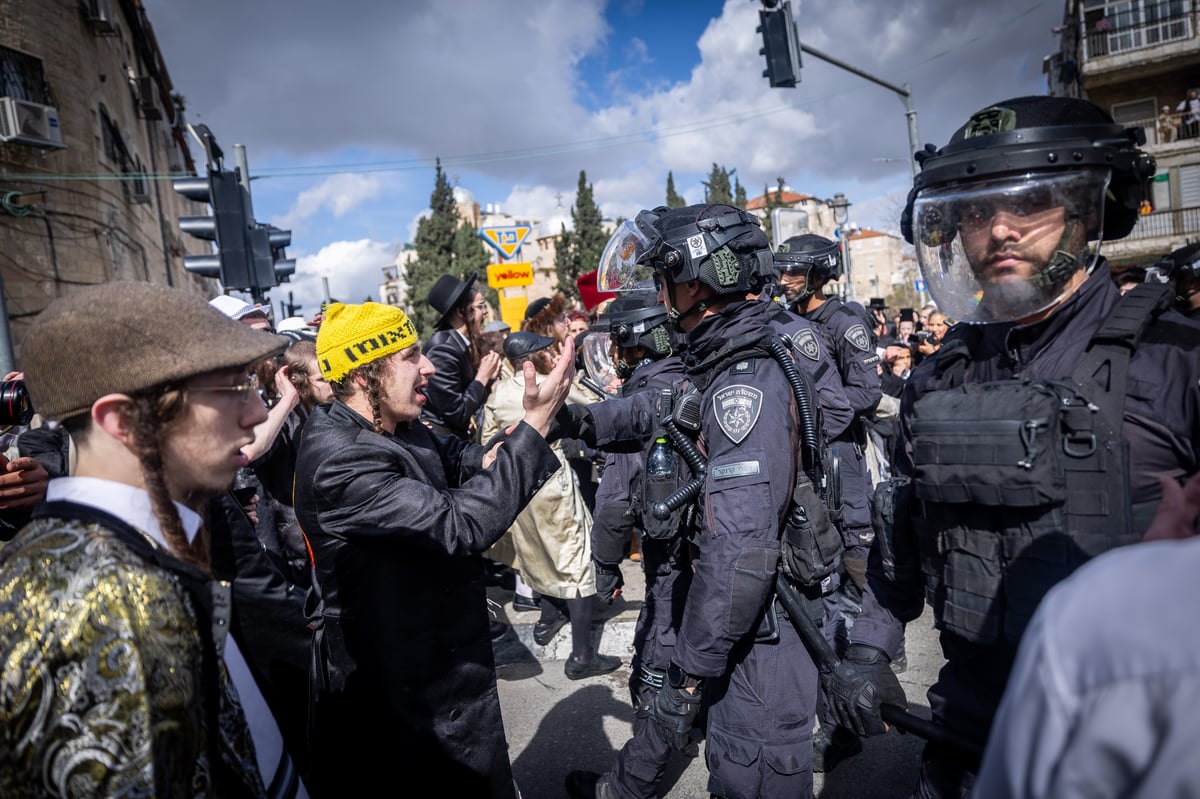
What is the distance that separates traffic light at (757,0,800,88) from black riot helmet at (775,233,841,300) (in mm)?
4761

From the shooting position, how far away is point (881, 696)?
215 centimetres

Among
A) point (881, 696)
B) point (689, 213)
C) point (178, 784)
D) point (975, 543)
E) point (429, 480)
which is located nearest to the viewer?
point (178, 784)

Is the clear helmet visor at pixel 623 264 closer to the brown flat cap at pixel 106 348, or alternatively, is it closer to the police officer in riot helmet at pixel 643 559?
the police officer in riot helmet at pixel 643 559

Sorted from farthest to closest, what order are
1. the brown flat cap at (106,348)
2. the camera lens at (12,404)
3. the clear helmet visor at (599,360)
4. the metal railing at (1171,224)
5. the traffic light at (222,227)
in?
1. the metal railing at (1171,224)
2. the traffic light at (222,227)
3. the clear helmet visor at (599,360)
4. the camera lens at (12,404)
5. the brown flat cap at (106,348)

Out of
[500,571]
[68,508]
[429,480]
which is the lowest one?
[500,571]

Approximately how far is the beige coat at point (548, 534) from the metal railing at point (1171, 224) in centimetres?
2679

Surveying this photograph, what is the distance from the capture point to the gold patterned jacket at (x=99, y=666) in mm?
1028

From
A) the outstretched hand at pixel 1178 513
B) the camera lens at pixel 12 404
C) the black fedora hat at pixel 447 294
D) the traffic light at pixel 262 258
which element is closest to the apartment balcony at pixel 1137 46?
the black fedora hat at pixel 447 294

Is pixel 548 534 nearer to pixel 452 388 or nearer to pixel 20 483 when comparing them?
pixel 452 388

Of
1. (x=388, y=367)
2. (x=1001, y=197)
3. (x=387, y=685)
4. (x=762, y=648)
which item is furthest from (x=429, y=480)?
(x=1001, y=197)

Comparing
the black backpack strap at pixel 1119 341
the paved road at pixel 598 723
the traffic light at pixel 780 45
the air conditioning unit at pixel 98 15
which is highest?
the air conditioning unit at pixel 98 15

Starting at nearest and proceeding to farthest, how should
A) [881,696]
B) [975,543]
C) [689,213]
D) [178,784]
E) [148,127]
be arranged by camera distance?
1. [178,784]
2. [975,543]
3. [881,696]
4. [689,213]
5. [148,127]

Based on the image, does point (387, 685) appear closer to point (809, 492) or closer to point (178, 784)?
point (178, 784)

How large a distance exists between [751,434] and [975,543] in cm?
74
